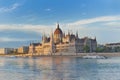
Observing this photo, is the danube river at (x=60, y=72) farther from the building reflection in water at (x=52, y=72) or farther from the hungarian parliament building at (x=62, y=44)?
the hungarian parliament building at (x=62, y=44)

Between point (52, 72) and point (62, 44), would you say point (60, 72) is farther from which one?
point (62, 44)

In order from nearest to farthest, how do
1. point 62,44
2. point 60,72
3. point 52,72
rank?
1. point 60,72
2. point 52,72
3. point 62,44

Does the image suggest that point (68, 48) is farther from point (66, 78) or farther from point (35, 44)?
point (66, 78)

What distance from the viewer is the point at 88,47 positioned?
123312mm

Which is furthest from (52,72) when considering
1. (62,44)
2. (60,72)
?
(62,44)

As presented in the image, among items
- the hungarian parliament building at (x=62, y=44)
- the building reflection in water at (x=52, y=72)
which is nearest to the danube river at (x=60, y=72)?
the building reflection in water at (x=52, y=72)

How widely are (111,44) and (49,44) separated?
28426 millimetres

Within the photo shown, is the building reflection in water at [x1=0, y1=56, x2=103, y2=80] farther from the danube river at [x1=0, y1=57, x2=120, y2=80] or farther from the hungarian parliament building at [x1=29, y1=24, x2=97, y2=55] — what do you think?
the hungarian parliament building at [x1=29, y1=24, x2=97, y2=55]

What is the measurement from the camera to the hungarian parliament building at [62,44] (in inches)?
4956

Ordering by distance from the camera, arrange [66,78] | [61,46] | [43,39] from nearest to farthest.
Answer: [66,78] < [61,46] < [43,39]

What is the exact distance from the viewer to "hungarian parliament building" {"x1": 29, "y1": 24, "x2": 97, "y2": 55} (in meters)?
126

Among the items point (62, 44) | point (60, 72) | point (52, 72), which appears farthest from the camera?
point (62, 44)

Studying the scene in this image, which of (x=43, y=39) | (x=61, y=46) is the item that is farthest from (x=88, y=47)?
(x=43, y=39)

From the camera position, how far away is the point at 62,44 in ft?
432
